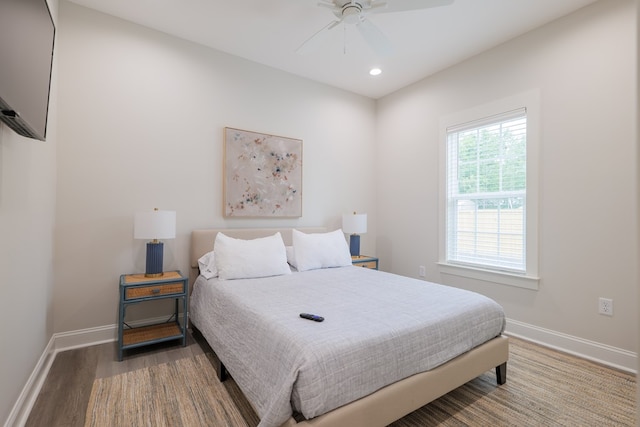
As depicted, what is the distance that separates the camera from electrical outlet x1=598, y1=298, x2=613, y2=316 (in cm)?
241

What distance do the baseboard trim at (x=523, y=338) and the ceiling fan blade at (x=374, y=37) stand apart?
287 cm

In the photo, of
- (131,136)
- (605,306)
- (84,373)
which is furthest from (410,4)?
(84,373)

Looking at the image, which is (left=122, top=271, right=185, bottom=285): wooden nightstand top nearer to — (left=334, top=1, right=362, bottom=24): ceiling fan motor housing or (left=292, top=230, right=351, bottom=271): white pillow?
(left=292, top=230, right=351, bottom=271): white pillow

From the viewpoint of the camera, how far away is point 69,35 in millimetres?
2582

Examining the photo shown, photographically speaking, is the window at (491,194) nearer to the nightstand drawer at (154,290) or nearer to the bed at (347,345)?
the bed at (347,345)

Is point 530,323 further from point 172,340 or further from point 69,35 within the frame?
point 69,35

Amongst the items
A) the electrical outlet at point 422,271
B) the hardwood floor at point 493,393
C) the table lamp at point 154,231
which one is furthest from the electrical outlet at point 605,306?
the table lamp at point 154,231

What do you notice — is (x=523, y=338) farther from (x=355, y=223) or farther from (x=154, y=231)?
(x=154, y=231)

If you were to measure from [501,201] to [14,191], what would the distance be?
12.6 ft

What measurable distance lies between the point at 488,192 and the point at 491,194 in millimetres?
52

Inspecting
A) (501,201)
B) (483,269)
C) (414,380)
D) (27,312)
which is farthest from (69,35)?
(483,269)

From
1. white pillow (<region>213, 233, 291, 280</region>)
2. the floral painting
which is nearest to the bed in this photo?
white pillow (<region>213, 233, 291, 280</region>)

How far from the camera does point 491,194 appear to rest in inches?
127

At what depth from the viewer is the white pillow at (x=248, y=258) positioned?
2.67 m
